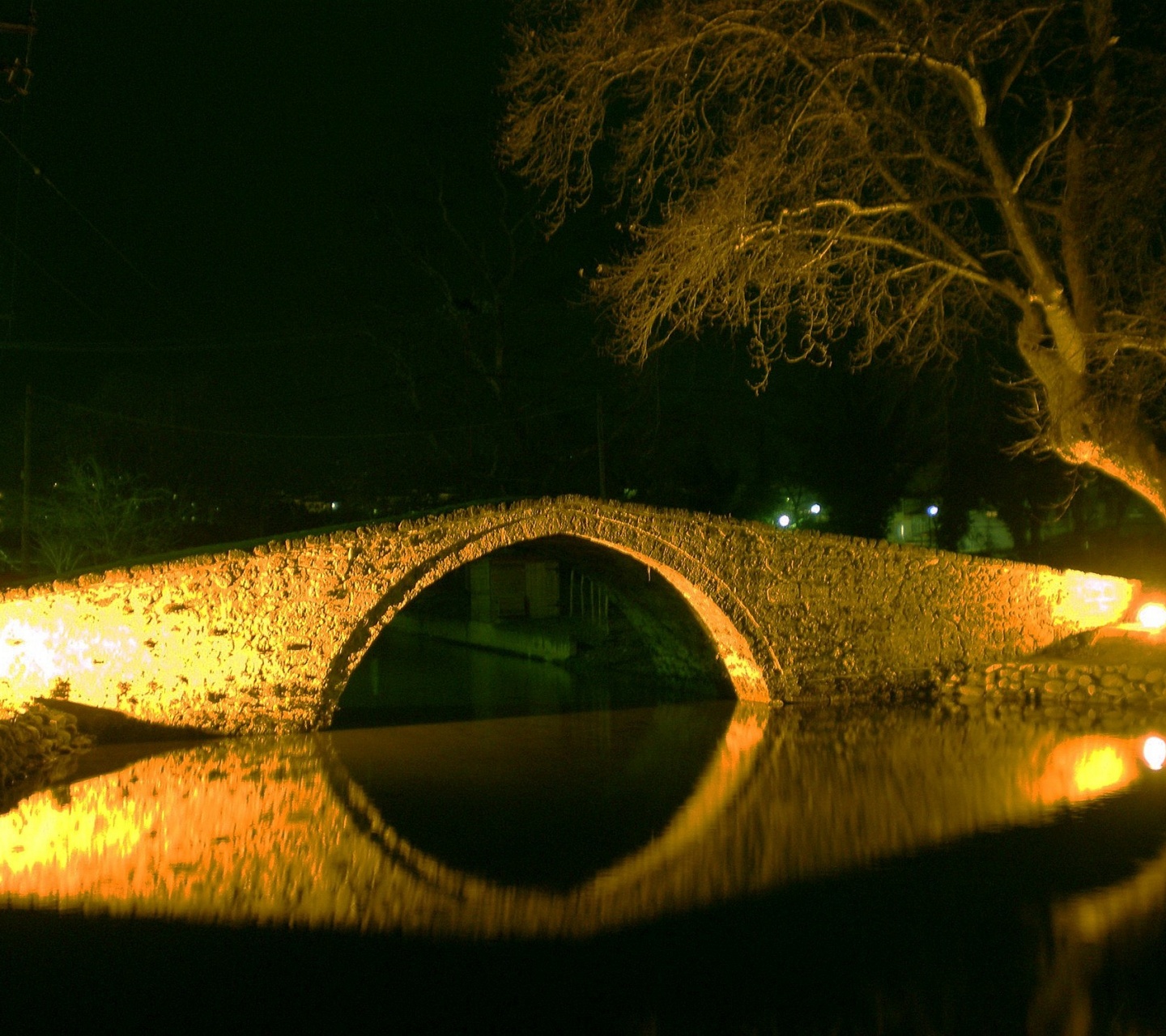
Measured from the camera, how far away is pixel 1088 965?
5484 mm

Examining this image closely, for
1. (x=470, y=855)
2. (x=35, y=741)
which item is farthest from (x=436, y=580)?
(x=470, y=855)

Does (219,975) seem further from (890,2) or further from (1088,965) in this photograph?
(890,2)

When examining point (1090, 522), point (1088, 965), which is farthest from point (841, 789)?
point (1090, 522)

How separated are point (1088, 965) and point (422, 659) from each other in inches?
744

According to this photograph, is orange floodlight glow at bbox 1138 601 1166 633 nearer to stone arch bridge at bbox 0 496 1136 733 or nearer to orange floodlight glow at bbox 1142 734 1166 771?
stone arch bridge at bbox 0 496 1136 733

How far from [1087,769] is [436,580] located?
6777mm

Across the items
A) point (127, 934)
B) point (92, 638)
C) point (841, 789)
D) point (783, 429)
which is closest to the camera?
point (127, 934)

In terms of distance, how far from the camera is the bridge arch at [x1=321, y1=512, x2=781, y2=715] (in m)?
12.5

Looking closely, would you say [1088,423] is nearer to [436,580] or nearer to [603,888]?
[436,580]

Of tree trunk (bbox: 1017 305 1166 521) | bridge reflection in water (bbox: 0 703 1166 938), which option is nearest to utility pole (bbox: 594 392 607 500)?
tree trunk (bbox: 1017 305 1166 521)

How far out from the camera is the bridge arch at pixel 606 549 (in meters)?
12.5

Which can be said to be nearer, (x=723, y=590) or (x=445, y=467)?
(x=723, y=590)

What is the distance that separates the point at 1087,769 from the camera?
33.2 feet

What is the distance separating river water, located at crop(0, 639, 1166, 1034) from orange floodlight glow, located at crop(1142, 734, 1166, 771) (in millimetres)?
73
